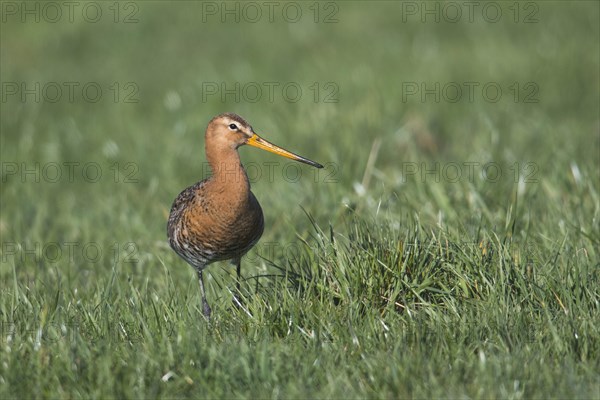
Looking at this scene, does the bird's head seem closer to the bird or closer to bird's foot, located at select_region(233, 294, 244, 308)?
the bird

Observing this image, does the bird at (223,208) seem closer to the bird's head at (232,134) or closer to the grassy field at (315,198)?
the bird's head at (232,134)

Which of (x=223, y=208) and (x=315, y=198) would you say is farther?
(x=315, y=198)

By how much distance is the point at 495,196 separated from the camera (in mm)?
6855

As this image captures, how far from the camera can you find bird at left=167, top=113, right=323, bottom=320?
5.88 metres

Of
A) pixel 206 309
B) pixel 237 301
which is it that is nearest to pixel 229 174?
pixel 206 309

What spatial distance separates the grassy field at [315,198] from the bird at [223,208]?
23cm

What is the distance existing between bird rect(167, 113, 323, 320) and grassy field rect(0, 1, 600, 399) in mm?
231

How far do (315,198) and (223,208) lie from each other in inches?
71.6

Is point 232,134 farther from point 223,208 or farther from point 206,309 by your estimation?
point 206,309

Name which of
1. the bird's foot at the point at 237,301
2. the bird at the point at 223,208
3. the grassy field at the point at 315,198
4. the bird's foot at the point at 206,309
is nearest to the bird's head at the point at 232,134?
the bird at the point at 223,208

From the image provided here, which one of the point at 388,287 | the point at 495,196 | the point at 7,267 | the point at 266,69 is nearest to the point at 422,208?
the point at 495,196

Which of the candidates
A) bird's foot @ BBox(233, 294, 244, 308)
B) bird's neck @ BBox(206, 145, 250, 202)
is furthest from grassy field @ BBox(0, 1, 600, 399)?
bird's neck @ BBox(206, 145, 250, 202)

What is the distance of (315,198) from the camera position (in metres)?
7.57

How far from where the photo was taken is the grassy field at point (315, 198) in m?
4.29
